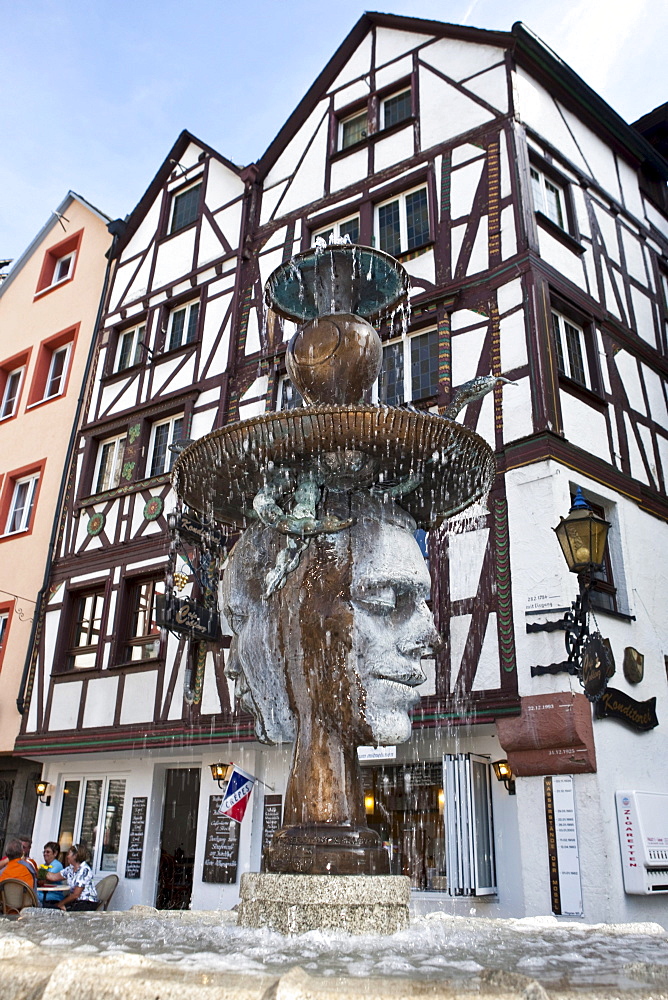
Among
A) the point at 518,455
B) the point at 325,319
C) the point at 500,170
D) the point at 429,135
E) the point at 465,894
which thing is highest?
the point at 429,135

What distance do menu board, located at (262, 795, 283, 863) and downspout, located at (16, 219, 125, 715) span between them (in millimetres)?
4856

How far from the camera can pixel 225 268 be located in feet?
47.9

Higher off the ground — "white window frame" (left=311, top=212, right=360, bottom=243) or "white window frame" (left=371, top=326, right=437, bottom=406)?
"white window frame" (left=311, top=212, right=360, bottom=243)

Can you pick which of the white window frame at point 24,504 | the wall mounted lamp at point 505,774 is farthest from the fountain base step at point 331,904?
the white window frame at point 24,504

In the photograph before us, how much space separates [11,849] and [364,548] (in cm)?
545

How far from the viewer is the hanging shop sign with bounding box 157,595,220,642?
10.6m

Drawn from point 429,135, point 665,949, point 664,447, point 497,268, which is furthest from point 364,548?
point 429,135

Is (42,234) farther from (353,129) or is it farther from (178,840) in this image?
(178,840)

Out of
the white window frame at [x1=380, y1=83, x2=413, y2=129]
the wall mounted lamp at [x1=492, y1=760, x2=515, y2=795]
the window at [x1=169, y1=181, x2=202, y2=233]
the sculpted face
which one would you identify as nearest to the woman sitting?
the wall mounted lamp at [x1=492, y1=760, x2=515, y2=795]

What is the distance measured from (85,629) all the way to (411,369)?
269 inches

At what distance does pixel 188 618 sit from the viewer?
1079 cm

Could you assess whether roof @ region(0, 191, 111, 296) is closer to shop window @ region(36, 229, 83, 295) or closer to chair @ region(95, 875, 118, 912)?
shop window @ region(36, 229, 83, 295)

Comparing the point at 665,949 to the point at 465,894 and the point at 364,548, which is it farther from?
the point at 465,894

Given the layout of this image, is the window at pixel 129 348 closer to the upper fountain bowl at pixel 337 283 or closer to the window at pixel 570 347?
the window at pixel 570 347
